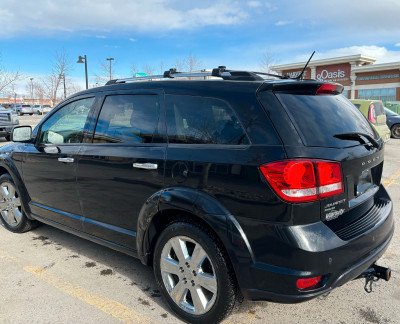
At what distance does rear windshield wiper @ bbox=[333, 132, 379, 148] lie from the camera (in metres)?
2.40

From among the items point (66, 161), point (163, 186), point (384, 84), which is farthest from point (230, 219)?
point (384, 84)

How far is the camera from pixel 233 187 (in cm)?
220

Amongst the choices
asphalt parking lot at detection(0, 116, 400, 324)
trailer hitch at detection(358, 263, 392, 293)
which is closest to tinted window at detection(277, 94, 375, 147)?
trailer hitch at detection(358, 263, 392, 293)

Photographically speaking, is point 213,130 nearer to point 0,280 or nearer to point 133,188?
point 133,188

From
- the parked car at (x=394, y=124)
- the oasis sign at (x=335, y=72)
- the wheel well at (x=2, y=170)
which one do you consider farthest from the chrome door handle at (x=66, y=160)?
the oasis sign at (x=335, y=72)

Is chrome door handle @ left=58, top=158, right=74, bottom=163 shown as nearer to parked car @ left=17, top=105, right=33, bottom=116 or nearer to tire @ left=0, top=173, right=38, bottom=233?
tire @ left=0, top=173, right=38, bottom=233

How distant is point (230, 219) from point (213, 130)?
639 millimetres

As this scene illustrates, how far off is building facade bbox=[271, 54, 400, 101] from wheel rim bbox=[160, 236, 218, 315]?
37219 mm

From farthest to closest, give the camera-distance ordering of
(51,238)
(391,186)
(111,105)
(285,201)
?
(391,186)
(51,238)
(111,105)
(285,201)

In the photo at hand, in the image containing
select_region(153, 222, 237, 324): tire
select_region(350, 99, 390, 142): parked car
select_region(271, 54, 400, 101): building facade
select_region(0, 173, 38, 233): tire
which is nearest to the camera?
select_region(153, 222, 237, 324): tire

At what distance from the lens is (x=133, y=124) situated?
9.77 ft

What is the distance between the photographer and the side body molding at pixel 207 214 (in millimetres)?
2160

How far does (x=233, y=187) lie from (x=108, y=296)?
1602mm

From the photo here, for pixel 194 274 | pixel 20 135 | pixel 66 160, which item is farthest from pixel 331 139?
pixel 20 135
